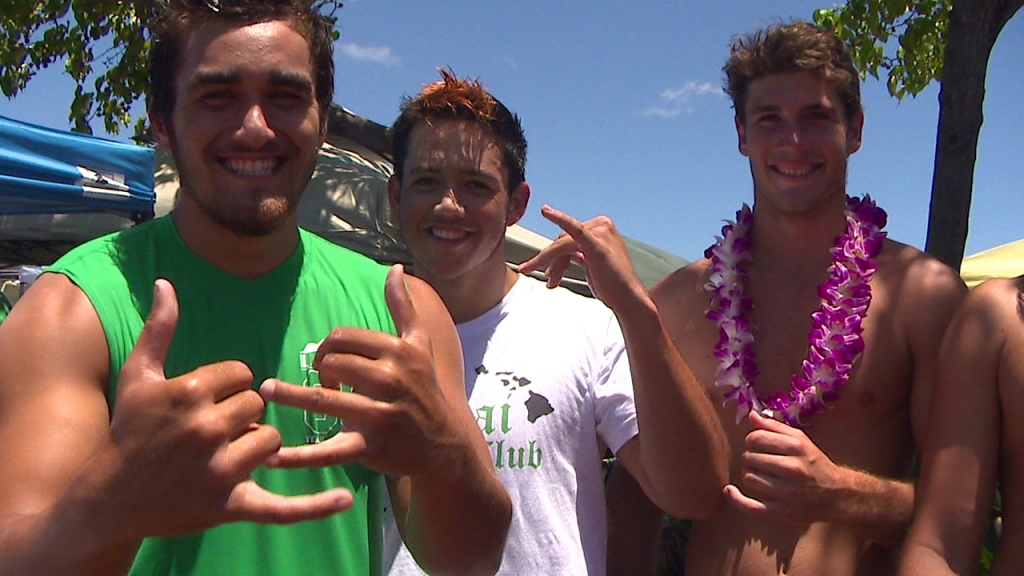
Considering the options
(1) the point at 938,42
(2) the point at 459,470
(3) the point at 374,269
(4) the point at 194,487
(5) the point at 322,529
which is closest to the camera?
(4) the point at 194,487

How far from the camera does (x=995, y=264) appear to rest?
9.12 metres

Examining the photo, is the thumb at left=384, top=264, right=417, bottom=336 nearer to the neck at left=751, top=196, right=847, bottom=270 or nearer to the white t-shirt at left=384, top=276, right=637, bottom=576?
the white t-shirt at left=384, top=276, right=637, bottom=576

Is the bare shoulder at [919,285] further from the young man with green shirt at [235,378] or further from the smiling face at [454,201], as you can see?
the young man with green shirt at [235,378]

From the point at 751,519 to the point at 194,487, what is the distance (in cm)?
169

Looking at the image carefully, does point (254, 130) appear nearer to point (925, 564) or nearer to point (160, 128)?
point (160, 128)

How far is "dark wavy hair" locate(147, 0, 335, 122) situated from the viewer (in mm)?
1640

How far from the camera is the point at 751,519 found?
229 cm

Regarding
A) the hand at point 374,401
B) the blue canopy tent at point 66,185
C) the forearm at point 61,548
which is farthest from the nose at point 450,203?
the blue canopy tent at point 66,185

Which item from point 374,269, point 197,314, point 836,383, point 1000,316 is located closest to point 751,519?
point 836,383

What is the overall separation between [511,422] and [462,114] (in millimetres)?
928

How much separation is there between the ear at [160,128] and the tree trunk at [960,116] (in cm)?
311

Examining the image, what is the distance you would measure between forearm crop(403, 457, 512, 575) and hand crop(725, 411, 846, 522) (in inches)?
25.9

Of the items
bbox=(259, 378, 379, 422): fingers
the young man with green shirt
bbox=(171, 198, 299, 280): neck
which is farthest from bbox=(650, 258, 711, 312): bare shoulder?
bbox=(259, 378, 379, 422): fingers

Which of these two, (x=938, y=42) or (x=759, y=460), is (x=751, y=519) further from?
(x=938, y=42)
